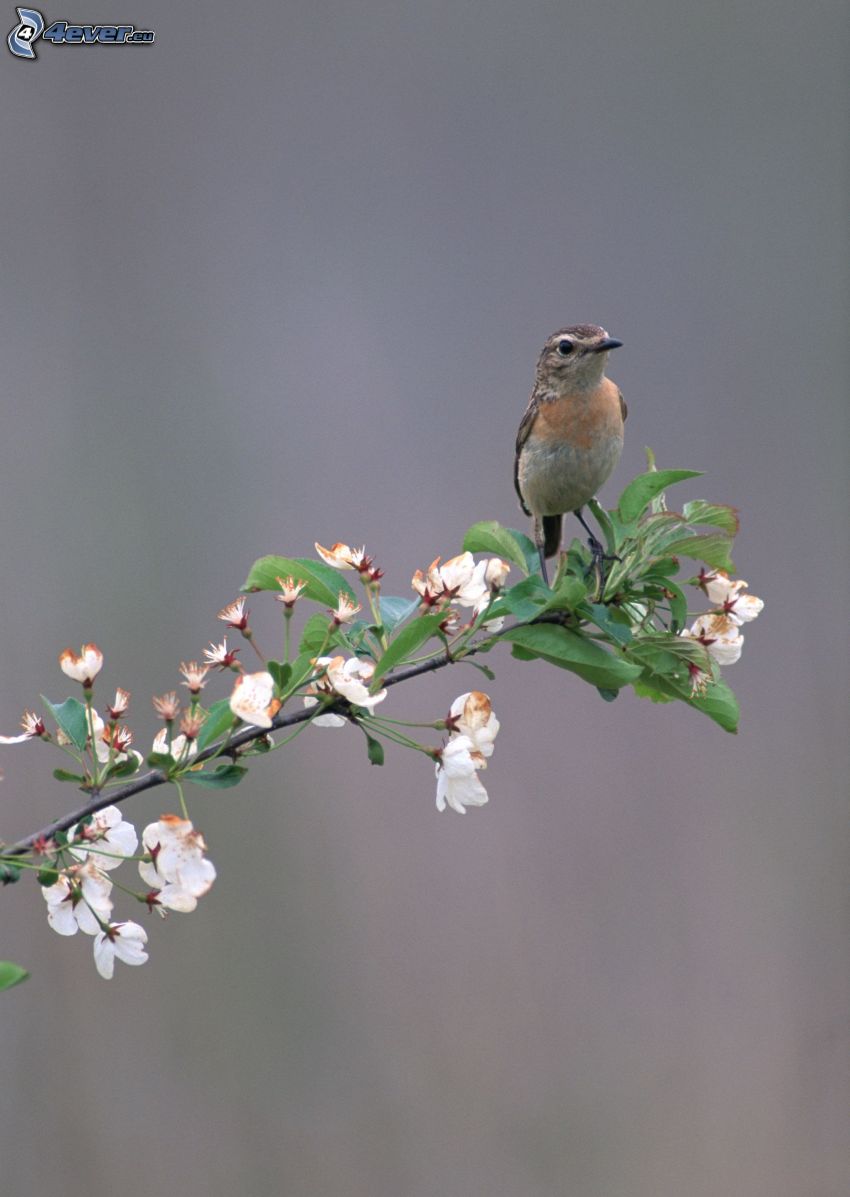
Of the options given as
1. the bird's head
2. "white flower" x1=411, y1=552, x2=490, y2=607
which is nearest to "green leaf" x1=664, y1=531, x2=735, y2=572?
"white flower" x1=411, y1=552, x2=490, y2=607

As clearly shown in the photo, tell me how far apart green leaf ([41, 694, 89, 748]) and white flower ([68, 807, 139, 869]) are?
79 mm

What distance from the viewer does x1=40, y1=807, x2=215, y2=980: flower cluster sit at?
957 mm

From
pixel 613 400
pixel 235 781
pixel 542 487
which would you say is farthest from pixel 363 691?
pixel 613 400

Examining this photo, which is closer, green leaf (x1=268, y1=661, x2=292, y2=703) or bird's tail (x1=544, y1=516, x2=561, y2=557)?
green leaf (x1=268, y1=661, x2=292, y2=703)

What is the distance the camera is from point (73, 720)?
1.12 meters

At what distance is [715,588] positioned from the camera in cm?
131

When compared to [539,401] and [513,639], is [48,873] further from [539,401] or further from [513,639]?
[539,401]

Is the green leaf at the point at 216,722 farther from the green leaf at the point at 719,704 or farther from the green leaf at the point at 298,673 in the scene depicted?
the green leaf at the point at 719,704

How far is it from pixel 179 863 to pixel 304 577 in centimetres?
35

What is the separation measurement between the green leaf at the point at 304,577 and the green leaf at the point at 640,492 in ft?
1.04

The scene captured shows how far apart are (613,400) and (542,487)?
0.68 feet

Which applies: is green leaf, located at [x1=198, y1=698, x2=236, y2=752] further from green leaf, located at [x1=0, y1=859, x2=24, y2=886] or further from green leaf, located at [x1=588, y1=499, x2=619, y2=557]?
green leaf, located at [x1=588, y1=499, x2=619, y2=557]

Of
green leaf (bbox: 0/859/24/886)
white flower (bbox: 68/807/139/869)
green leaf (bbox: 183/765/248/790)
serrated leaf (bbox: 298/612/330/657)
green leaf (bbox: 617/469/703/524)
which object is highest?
green leaf (bbox: 617/469/703/524)

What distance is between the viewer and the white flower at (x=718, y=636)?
4.14 feet
